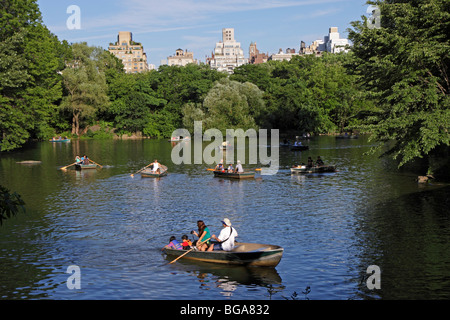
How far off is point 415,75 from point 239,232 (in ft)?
56.6

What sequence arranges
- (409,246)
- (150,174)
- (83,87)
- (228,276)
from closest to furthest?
(228,276) < (409,246) < (150,174) < (83,87)

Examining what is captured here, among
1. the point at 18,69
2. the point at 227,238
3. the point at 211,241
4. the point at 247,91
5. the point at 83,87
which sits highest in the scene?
the point at 83,87

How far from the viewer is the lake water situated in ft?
58.8

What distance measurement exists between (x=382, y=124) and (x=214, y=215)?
544 inches

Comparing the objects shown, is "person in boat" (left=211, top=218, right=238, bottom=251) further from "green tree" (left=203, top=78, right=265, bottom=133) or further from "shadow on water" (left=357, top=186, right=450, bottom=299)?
"green tree" (left=203, top=78, right=265, bottom=133)

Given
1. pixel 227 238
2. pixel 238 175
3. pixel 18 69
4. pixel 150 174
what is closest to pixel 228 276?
pixel 227 238

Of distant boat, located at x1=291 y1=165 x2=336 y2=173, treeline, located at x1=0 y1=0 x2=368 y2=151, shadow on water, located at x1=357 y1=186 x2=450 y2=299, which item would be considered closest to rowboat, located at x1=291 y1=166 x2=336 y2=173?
distant boat, located at x1=291 y1=165 x2=336 y2=173

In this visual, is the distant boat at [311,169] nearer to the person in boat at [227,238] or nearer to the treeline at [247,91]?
the treeline at [247,91]

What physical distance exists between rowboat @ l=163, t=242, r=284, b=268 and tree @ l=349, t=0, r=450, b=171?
52.3 feet

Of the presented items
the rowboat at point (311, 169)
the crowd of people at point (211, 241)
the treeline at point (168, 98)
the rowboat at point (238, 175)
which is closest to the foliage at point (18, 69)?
the treeline at point (168, 98)

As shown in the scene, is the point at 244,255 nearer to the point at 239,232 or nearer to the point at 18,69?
the point at 239,232

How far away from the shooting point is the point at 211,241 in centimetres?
2175

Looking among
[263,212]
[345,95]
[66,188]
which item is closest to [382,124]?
[263,212]
